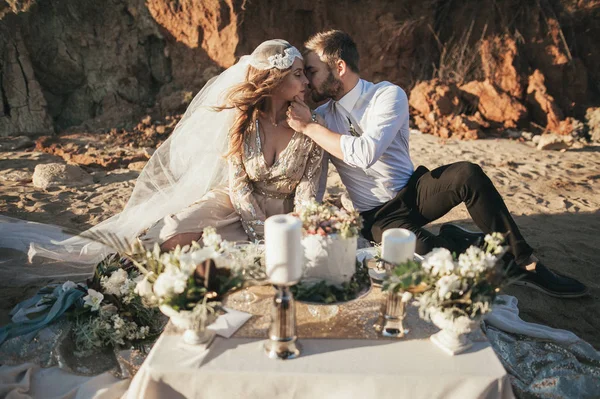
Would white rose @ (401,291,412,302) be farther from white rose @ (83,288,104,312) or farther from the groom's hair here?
the groom's hair

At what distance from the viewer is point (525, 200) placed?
584 cm

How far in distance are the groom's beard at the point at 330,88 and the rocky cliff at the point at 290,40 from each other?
5765 millimetres

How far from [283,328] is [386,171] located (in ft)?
7.33

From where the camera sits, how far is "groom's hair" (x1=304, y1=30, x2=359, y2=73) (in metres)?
3.67

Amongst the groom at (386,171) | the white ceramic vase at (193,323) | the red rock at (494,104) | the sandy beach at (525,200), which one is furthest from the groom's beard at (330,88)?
the red rock at (494,104)

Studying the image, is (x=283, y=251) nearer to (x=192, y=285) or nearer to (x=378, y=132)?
(x=192, y=285)

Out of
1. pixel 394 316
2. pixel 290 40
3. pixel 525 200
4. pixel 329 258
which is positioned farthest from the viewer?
pixel 290 40

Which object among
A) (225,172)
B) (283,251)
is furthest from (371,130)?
(283,251)

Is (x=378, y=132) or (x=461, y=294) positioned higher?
(x=378, y=132)

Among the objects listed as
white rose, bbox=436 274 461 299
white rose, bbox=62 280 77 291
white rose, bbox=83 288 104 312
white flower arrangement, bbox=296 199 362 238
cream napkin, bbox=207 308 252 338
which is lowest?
white rose, bbox=62 280 77 291

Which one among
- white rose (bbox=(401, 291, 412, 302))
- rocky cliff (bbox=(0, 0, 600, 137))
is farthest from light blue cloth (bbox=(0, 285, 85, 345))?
rocky cliff (bbox=(0, 0, 600, 137))

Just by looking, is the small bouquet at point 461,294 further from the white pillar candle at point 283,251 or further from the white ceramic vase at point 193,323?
the white ceramic vase at point 193,323

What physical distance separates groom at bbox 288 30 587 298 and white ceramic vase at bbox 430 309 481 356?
1631mm

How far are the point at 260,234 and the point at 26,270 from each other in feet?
6.47
